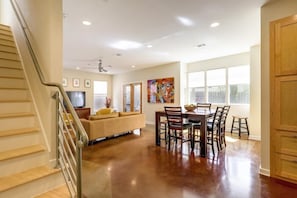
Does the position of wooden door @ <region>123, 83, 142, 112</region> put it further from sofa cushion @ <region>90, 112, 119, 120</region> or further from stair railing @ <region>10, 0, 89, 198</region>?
stair railing @ <region>10, 0, 89, 198</region>

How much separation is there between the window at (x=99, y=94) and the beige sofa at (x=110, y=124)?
15.0 ft

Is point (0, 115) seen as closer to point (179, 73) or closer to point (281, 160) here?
point (281, 160)

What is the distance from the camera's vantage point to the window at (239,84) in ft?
19.8

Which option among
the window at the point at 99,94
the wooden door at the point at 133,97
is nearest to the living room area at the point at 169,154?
the wooden door at the point at 133,97

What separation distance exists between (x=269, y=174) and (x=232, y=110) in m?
3.79

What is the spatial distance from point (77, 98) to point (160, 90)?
164 inches

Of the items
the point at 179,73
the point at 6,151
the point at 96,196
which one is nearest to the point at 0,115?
the point at 6,151

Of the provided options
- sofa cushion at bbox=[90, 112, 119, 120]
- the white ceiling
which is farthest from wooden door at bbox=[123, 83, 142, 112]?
sofa cushion at bbox=[90, 112, 119, 120]

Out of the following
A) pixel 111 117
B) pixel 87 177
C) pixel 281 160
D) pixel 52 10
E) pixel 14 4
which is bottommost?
pixel 87 177

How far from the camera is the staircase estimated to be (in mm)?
1585

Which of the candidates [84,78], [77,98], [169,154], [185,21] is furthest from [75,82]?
[185,21]

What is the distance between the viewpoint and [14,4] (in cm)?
269

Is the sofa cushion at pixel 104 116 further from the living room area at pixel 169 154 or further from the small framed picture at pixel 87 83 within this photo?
the small framed picture at pixel 87 83

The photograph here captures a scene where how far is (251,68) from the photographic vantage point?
205 inches
